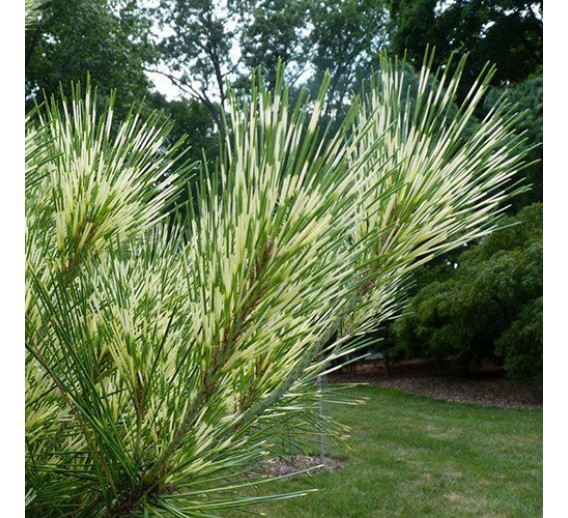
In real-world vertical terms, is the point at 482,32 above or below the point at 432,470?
above

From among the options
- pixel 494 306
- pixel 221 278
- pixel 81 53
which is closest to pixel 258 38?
pixel 81 53

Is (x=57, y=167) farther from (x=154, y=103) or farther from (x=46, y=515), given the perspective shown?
(x=154, y=103)

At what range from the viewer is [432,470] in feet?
16.5

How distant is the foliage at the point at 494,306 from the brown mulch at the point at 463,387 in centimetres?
47

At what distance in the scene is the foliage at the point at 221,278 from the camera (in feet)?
1.52

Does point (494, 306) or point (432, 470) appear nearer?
point (432, 470)

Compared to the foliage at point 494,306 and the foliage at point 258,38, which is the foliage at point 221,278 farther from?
the foliage at point 258,38

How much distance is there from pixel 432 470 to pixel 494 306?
130 inches

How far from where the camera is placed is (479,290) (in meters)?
7.44

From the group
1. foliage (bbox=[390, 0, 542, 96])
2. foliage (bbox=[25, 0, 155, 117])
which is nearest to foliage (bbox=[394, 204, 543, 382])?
foliage (bbox=[390, 0, 542, 96])

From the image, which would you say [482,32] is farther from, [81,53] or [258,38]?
[81,53]

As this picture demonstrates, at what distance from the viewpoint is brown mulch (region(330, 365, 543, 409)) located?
7.84 metres
